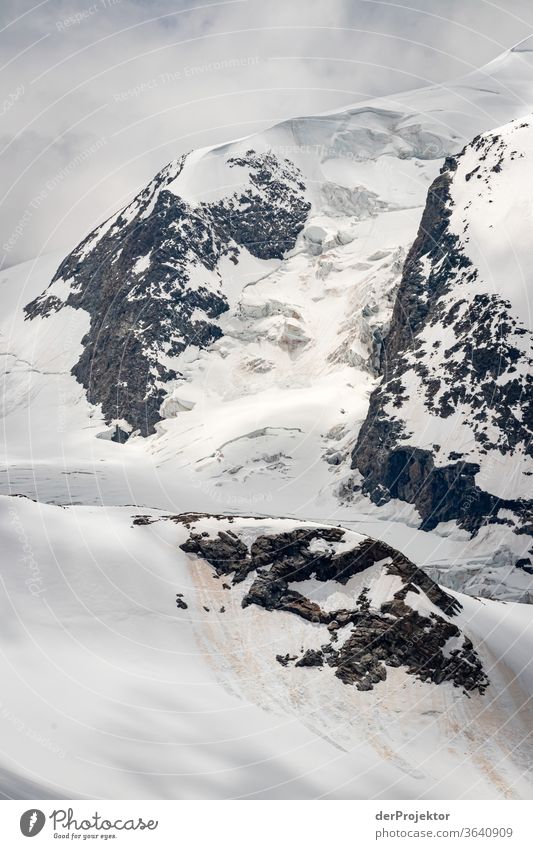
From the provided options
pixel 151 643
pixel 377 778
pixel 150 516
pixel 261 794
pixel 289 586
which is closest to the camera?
pixel 261 794

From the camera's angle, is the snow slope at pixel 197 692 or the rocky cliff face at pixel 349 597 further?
the rocky cliff face at pixel 349 597

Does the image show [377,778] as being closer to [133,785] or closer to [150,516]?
[133,785]

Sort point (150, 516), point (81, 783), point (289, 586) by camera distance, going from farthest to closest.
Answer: point (150, 516) → point (289, 586) → point (81, 783)

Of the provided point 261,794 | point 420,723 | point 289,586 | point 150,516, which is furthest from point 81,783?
point 150,516

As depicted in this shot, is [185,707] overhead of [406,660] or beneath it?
beneath

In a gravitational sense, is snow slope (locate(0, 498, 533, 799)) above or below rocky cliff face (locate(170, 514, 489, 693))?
below

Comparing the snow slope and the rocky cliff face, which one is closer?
the snow slope

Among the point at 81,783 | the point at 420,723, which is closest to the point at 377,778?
the point at 420,723

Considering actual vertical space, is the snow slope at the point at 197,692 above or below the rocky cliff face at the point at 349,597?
below

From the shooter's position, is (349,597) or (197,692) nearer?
(197,692)

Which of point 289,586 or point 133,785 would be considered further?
point 289,586

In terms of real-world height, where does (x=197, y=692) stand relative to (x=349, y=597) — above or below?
below
